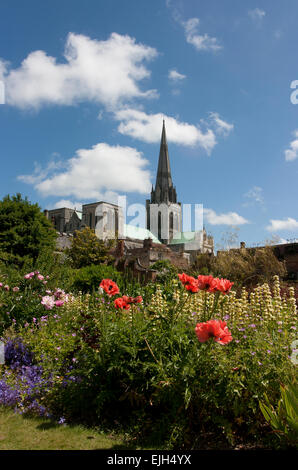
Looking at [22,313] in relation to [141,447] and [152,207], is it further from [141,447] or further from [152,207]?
[152,207]

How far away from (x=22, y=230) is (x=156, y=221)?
77.3 m

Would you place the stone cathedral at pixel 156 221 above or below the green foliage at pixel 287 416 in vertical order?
above

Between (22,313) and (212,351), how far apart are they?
169 inches

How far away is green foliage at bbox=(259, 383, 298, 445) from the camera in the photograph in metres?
2.63

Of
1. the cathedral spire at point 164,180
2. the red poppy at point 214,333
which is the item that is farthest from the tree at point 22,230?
the cathedral spire at point 164,180

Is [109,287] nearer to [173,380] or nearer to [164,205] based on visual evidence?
[173,380]

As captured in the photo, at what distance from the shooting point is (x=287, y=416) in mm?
2658

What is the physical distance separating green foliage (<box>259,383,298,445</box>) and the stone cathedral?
4955 centimetres

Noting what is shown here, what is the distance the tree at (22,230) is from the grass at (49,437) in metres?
13.8

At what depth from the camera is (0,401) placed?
155 inches

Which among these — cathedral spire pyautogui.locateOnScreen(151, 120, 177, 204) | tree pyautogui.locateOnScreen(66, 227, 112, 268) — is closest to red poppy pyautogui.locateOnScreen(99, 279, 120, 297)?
tree pyautogui.locateOnScreen(66, 227, 112, 268)

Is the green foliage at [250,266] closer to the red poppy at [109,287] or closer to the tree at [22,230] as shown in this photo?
the tree at [22,230]

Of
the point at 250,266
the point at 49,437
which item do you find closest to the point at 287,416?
the point at 49,437

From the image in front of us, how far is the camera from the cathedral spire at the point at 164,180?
95250 millimetres
